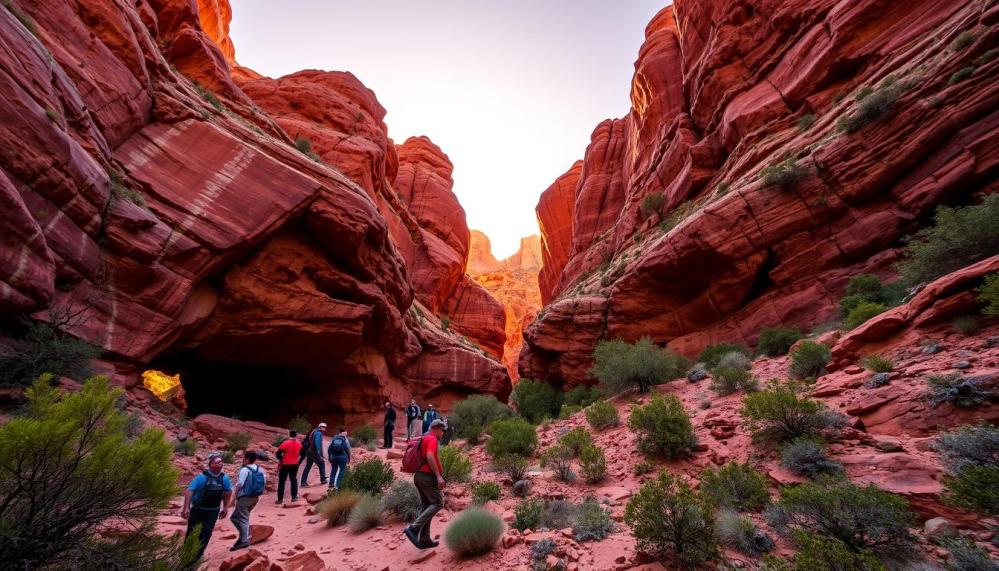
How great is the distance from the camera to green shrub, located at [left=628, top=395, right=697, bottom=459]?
614cm

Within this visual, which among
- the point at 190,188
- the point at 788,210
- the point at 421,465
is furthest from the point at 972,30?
the point at 190,188

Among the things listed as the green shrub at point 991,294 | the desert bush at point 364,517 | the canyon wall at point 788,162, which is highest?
the canyon wall at point 788,162

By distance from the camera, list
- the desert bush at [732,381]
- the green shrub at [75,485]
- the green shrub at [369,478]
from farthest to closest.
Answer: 1. the desert bush at [732,381]
2. the green shrub at [369,478]
3. the green shrub at [75,485]

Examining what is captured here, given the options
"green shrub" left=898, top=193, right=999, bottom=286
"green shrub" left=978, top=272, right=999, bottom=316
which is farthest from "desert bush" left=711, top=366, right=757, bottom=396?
"green shrub" left=898, top=193, right=999, bottom=286

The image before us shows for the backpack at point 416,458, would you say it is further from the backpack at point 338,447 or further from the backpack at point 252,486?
the backpack at point 338,447

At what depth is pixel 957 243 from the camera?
7910 millimetres

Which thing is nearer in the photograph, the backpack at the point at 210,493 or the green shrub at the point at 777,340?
the backpack at the point at 210,493

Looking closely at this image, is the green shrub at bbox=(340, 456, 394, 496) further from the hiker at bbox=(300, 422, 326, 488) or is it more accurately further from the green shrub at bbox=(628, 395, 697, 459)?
the green shrub at bbox=(628, 395, 697, 459)

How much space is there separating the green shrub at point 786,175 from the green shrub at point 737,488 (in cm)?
1235

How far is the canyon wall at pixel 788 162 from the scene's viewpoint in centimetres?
1028

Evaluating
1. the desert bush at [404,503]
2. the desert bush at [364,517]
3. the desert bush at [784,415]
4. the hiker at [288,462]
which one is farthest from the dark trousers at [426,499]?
the desert bush at [784,415]

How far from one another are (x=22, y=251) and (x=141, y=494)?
8.26 meters

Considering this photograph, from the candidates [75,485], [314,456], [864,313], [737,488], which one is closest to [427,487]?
[75,485]

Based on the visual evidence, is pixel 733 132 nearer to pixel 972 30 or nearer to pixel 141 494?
pixel 972 30
